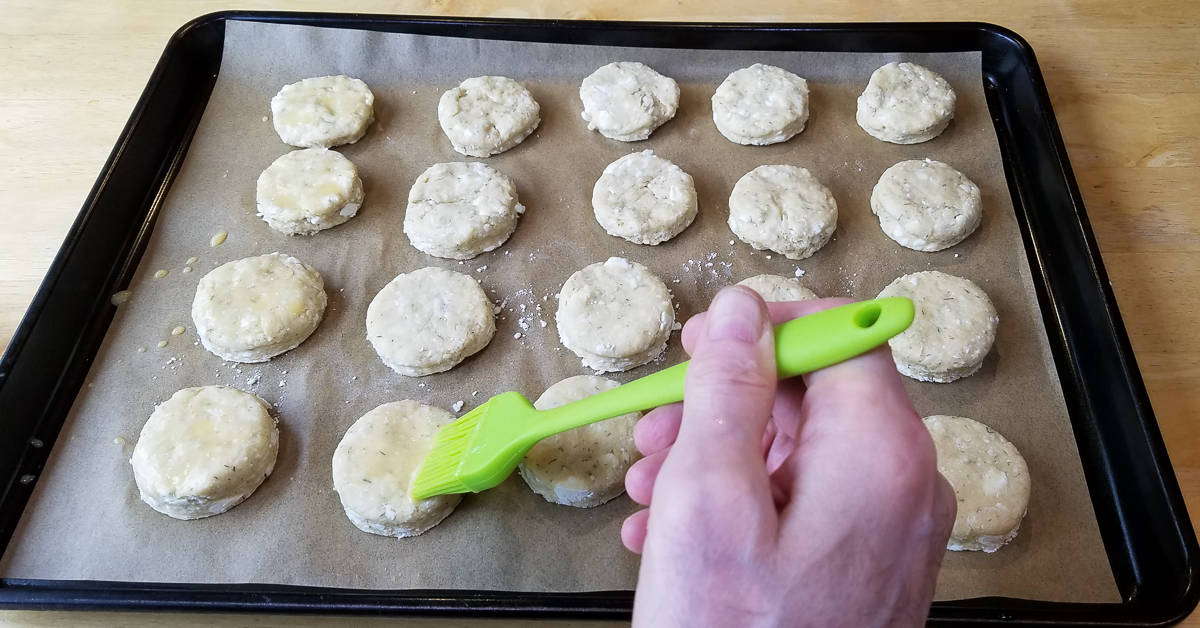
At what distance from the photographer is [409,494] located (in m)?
1.44

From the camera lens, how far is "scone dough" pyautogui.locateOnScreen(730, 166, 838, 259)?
179 cm

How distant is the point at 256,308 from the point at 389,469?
1.68 feet

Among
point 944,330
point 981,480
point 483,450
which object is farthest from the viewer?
point 944,330

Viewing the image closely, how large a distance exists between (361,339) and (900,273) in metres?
1.28

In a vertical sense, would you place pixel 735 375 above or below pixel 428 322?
above

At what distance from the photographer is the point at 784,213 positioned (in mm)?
1811

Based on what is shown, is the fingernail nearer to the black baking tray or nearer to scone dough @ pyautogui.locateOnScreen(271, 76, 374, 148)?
the black baking tray

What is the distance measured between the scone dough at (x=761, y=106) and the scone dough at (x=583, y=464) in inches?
34.8

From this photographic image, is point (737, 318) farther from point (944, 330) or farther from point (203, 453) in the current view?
point (203, 453)

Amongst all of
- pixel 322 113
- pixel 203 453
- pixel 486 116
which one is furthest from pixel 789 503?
pixel 322 113

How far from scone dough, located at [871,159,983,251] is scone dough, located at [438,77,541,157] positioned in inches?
36.6

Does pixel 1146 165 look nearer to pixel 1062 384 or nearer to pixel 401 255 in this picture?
→ pixel 1062 384

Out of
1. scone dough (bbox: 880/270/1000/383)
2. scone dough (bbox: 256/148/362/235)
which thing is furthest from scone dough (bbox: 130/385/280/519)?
scone dough (bbox: 880/270/1000/383)

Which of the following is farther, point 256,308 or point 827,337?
point 256,308
